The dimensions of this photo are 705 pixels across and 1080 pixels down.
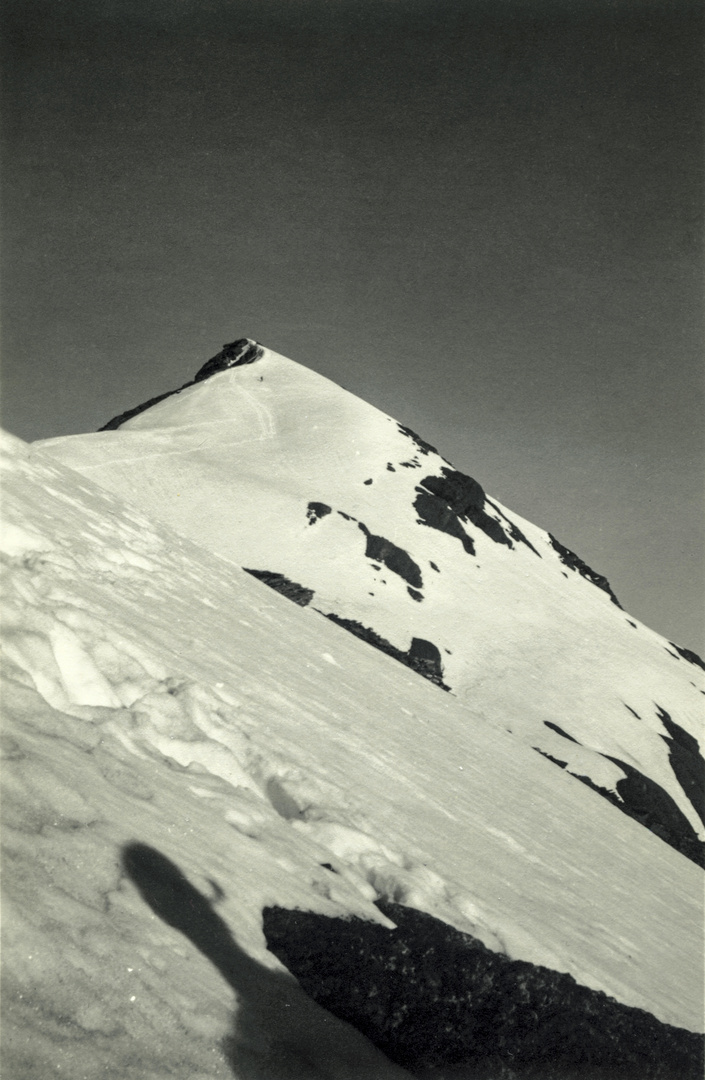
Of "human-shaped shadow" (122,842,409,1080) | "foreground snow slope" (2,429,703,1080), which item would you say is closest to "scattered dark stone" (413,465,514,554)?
"foreground snow slope" (2,429,703,1080)

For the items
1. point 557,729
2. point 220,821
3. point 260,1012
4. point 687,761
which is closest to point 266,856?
point 220,821

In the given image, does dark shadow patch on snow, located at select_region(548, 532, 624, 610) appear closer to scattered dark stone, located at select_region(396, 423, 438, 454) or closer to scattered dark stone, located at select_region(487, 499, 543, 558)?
scattered dark stone, located at select_region(487, 499, 543, 558)

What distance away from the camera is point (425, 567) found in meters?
67.3

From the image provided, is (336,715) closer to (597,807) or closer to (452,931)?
(452,931)

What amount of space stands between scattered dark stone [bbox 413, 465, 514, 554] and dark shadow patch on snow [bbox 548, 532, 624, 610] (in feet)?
37.0

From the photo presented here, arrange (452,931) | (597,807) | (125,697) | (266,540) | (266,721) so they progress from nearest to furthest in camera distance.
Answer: (452,931), (125,697), (266,721), (597,807), (266,540)

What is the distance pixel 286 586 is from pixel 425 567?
46.2ft

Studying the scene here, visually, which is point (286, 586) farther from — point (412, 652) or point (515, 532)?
point (515, 532)

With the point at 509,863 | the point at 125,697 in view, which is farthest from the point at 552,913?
the point at 125,697

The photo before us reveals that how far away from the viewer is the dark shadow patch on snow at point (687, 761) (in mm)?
48812

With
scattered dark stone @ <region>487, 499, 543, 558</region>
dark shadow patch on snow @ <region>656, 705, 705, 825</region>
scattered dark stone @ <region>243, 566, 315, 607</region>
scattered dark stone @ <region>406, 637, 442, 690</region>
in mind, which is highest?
scattered dark stone @ <region>487, 499, 543, 558</region>

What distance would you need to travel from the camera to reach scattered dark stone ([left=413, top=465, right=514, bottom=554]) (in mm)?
74750

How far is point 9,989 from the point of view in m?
3.88

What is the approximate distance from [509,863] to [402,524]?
6019 cm
